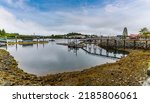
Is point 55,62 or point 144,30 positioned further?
point 144,30

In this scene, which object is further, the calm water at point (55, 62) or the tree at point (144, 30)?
the tree at point (144, 30)

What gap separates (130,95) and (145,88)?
134 centimetres

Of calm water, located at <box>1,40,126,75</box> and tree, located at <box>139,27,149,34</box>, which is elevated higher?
tree, located at <box>139,27,149,34</box>

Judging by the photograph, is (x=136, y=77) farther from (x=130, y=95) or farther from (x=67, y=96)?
(x=67, y=96)

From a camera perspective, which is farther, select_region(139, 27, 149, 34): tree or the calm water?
select_region(139, 27, 149, 34): tree

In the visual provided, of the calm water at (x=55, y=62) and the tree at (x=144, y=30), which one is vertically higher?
the tree at (x=144, y=30)

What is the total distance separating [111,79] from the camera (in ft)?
51.2

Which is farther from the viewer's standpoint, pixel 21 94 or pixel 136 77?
pixel 136 77

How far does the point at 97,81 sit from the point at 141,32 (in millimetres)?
63203

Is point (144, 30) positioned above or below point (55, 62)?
above

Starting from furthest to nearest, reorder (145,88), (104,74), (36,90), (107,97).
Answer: (104,74) < (145,88) < (36,90) < (107,97)

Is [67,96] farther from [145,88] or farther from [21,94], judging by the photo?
[145,88]

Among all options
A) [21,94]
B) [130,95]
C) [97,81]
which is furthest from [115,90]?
[97,81]

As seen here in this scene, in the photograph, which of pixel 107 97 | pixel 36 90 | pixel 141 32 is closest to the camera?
pixel 107 97
